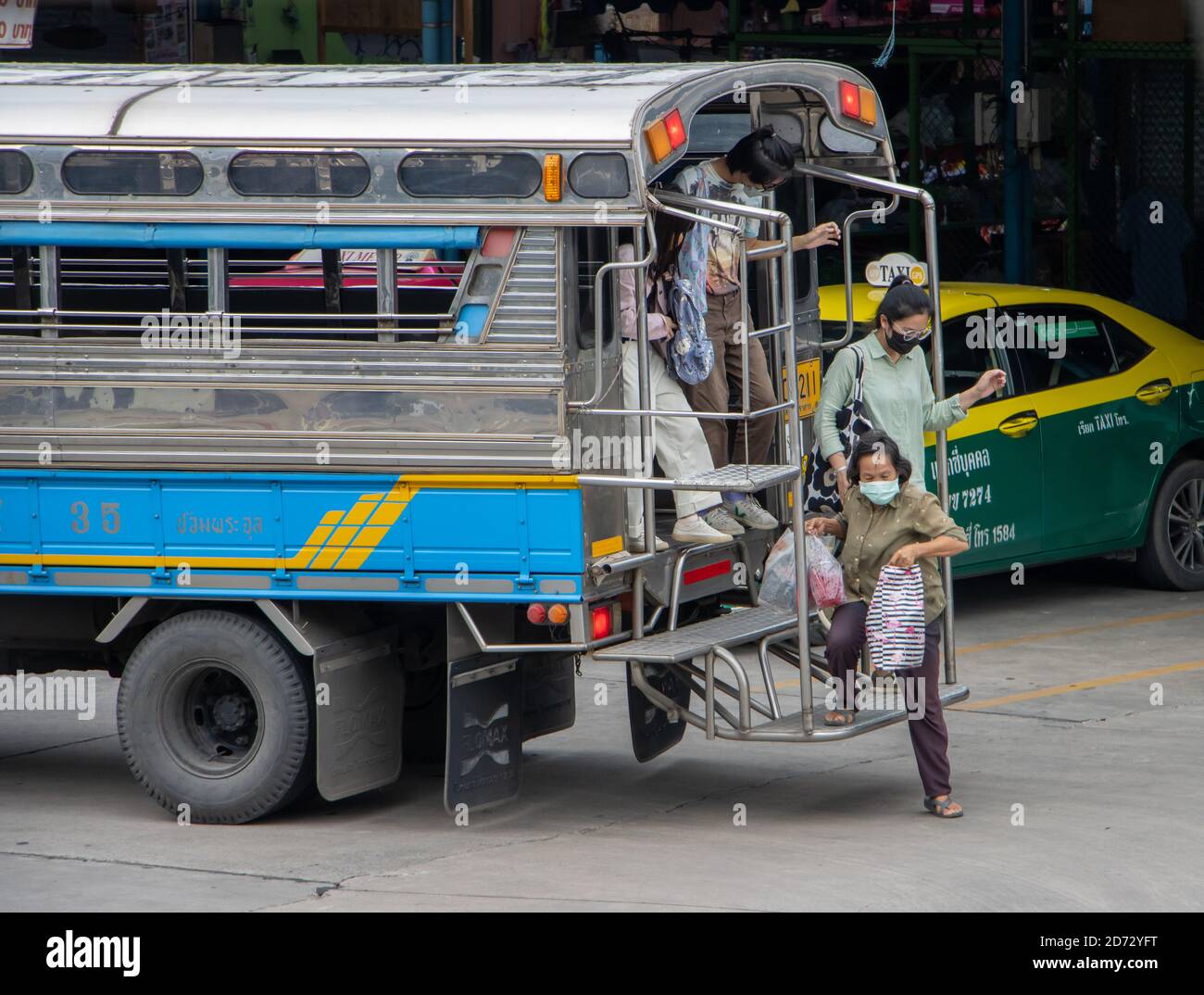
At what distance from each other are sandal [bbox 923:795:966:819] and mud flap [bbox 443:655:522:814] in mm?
1625

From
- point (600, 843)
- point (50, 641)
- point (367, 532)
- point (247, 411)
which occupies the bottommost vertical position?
point (600, 843)

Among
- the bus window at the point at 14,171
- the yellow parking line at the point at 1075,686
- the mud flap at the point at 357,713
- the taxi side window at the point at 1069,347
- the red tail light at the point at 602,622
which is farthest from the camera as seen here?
the taxi side window at the point at 1069,347

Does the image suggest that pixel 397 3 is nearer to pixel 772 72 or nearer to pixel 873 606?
pixel 772 72

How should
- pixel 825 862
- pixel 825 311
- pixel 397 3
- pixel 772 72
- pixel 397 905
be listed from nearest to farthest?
1. pixel 397 905
2. pixel 825 862
3. pixel 772 72
4. pixel 825 311
5. pixel 397 3

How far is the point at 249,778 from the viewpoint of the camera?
7859 millimetres

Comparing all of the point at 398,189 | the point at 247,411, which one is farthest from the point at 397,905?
the point at 398,189

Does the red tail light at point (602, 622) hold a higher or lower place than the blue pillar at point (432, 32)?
lower

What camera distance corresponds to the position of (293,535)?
24.9 feet

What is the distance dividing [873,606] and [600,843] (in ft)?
4.49

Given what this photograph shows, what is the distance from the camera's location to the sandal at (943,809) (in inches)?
303

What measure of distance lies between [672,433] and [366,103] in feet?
5.78

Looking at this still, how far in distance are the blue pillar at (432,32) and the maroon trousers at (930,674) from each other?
926 centimetres

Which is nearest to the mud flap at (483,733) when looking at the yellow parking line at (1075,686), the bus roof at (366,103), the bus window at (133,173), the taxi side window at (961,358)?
the bus roof at (366,103)

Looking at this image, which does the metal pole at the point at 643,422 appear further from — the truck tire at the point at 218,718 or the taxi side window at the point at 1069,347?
the taxi side window at the point at 1069,347
